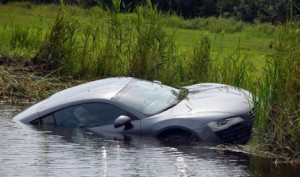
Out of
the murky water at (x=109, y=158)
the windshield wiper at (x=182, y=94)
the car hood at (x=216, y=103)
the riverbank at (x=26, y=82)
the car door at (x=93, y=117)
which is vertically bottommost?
the riverbank at (x=26, y=82)

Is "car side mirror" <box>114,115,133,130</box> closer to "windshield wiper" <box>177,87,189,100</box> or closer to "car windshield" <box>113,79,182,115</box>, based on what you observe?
"car windshield" <box>113,79,182,115</box>

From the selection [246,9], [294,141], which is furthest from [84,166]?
[246,9]

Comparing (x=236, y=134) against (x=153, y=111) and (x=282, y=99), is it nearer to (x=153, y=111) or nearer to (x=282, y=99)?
(x=282, y=99)

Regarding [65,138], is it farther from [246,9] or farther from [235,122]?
[246,9]

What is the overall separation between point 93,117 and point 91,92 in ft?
1.28

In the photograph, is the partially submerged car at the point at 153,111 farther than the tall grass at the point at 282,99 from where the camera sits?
Yes

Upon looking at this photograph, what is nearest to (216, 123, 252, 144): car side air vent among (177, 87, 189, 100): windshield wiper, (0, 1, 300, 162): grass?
(177, 87, 189, 100): windshield wiper

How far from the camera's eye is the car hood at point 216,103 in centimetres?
1111

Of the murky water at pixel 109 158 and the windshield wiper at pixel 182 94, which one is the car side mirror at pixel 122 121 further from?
the windshield wiper at pixel 182 94

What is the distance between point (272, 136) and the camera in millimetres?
10805

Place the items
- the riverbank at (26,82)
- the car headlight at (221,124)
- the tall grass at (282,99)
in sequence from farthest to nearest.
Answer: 1. the riverbank at (26,82)
2. the car headlight at (221,124)
3. the tall grass at (282,99)

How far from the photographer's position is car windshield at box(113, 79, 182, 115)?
11.6 m

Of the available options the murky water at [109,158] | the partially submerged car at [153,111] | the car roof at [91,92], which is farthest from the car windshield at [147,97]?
the murky water at [109,158]

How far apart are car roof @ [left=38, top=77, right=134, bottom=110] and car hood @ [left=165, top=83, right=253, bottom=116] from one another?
0.94 m
